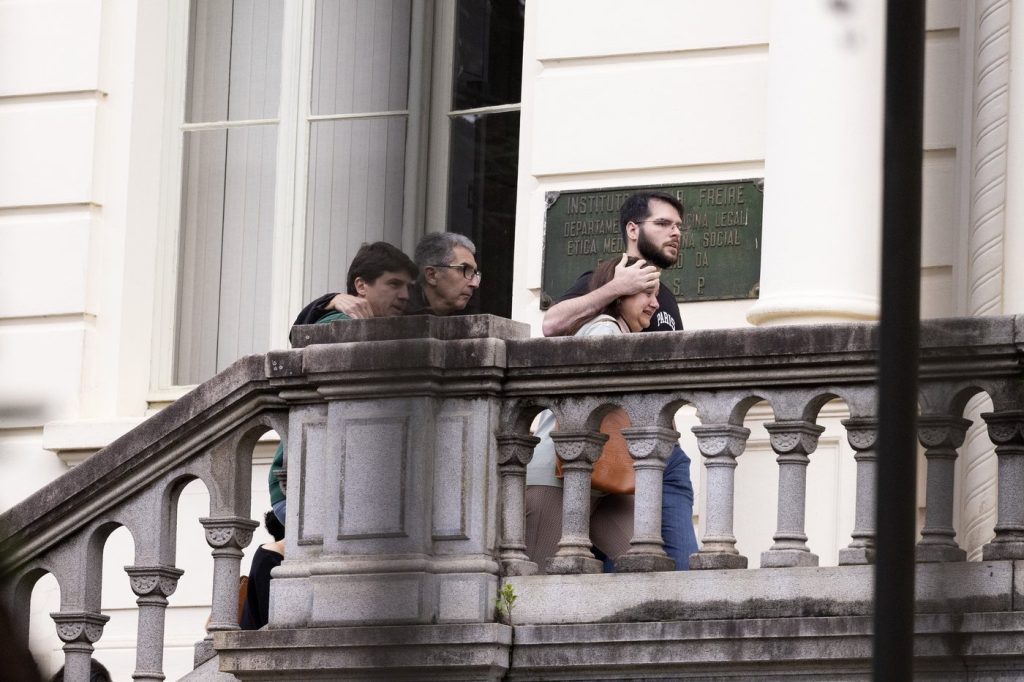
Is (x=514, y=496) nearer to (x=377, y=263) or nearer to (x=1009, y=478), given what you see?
(x=1009, y=478)

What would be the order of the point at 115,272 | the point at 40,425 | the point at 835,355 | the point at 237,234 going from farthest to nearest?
the point at 237,234, the point at 115,272, the point at 835,355, the point at 40,425

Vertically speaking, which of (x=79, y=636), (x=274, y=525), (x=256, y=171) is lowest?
(x=79, y=636)

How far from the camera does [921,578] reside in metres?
1.59

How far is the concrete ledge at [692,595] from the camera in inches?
218

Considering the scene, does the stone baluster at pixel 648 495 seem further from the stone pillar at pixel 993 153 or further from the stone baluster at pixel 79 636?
the stone baluster at pixel 79 636

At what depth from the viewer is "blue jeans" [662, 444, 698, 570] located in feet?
19.8

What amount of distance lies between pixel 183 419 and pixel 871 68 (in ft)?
16.2

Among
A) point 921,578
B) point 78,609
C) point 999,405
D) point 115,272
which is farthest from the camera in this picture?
point 115,272

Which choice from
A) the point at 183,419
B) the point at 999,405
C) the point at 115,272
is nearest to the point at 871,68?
the point at 999,405

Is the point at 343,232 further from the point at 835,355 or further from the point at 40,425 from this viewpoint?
the point at 835,355

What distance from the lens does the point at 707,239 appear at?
8547 mm

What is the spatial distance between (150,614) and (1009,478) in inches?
104

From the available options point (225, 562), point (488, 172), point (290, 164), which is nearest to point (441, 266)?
point (290, 164)

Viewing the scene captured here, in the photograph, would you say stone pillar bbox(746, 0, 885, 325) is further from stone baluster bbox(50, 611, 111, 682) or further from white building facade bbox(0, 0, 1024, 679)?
stone baluster bbox(50, 611, 111, 682)
